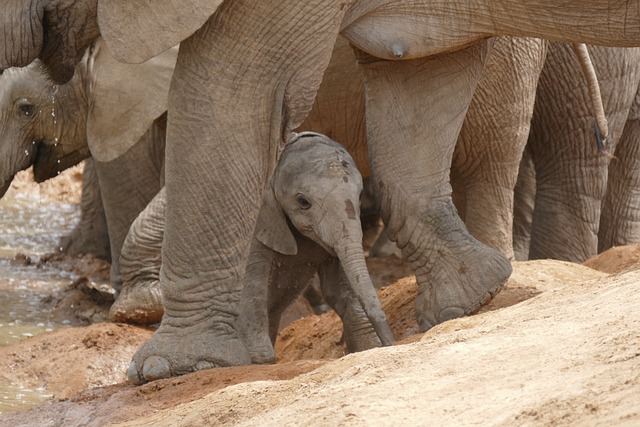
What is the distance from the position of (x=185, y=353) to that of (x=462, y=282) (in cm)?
92

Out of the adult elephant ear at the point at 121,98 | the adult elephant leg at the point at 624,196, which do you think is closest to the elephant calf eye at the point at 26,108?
the adult elephant ear at the point at 121,98

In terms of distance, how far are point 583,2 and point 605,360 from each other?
170 cm

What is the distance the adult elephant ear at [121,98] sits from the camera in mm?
6301

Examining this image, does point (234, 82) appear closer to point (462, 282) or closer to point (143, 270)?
Result: point (462, 282)

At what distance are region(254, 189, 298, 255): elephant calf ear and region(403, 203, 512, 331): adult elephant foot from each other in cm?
41

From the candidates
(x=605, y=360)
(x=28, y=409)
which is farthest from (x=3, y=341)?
(x=605, y=360)

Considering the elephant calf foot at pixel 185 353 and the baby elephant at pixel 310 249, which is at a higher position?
the baby elephant at pixel 310 249

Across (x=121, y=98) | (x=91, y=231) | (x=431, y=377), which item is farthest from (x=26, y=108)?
(x=431, y=377)

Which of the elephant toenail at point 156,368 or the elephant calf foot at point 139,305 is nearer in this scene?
the elephant toenail at point 156,368

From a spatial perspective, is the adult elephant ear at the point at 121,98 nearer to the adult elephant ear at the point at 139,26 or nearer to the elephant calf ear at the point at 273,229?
the elephant calf ear at the point at 273,229

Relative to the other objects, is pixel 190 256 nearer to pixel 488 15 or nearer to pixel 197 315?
pixel 197 315

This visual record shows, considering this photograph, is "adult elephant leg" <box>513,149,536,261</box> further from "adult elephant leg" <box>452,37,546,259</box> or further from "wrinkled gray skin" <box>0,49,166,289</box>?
"wrinkled gray skin" <box>0,49,166,289</box>

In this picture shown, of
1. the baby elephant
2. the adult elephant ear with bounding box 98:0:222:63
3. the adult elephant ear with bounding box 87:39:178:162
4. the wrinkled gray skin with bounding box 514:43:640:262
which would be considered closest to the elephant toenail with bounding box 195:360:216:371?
the baby elephant

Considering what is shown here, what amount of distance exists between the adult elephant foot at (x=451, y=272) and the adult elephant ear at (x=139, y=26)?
1128 mm
